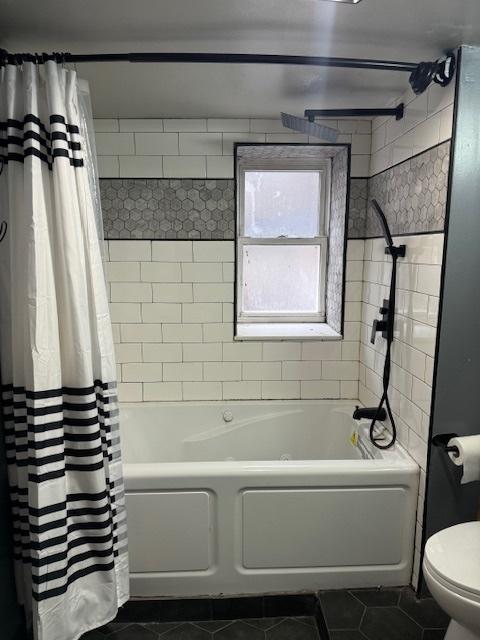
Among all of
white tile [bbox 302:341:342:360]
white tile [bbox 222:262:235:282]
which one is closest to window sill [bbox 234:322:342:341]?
white tile [bbox 302:341:342:360]

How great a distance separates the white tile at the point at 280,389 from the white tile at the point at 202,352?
36cm

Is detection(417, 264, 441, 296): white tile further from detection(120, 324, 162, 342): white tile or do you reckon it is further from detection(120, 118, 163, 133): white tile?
detection(120, 118, 163, 133): white tile

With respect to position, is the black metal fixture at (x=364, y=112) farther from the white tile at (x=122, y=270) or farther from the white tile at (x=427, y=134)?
the white tile at (x=122, y=270)

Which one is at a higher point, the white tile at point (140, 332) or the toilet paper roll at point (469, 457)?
the white tile at point (140, 332)

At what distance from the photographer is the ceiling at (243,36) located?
1219mm

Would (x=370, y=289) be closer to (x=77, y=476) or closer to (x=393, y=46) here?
(x=393, y=46)

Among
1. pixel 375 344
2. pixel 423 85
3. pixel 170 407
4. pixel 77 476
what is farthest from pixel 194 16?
pixel 170 407

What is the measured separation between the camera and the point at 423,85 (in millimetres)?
1501

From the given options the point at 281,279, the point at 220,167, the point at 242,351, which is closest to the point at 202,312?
the point at 242,351

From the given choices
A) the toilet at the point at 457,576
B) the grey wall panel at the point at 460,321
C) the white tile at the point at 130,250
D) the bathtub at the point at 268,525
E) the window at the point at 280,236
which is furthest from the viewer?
the window at the point at 280,236

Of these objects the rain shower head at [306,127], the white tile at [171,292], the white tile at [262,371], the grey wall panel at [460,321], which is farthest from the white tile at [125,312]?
the grey wall panel at [460,321]

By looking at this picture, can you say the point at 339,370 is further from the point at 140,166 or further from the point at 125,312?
the point at 140,166

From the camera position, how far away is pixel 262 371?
8.08ft

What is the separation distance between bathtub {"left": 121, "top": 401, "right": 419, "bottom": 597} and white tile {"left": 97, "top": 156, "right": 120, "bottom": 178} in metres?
1.59
